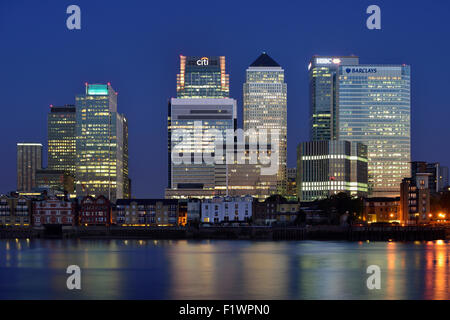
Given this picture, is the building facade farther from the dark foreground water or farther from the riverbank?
the dark foreground water

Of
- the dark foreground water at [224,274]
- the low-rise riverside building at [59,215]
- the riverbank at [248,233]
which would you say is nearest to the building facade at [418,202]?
the riverbank at [248,233]

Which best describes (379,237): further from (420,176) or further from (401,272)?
(401,272)

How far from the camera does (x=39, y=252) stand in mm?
125625

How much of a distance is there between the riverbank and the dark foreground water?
49.2m

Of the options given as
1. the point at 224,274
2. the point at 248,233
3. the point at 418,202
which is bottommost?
the point at 248,233

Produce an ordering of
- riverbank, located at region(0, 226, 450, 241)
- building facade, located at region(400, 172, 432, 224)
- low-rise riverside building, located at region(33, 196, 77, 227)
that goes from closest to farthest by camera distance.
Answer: riverbank, located at region(0, 226, 450, 241) → building facade, located at region(400, 172, 432, 224) → low-rise riverside building, located at region(33, 196, 77, 227)

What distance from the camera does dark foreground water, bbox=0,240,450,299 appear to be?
74.4 metres

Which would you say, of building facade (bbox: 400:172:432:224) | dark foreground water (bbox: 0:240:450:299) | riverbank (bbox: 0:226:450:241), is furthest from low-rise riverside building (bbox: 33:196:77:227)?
building facade (bbox: 400:172:432:224)

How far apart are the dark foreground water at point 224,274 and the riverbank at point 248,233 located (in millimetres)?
49185

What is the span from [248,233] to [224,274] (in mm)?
96812

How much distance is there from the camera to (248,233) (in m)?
187

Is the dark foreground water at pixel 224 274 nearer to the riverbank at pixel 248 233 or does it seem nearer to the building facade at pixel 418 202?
the riverbank at pixel 248 233

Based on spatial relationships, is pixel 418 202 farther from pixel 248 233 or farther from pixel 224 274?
pixel 224 274

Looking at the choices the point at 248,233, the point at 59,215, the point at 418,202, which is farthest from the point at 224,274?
the point at 418,202
